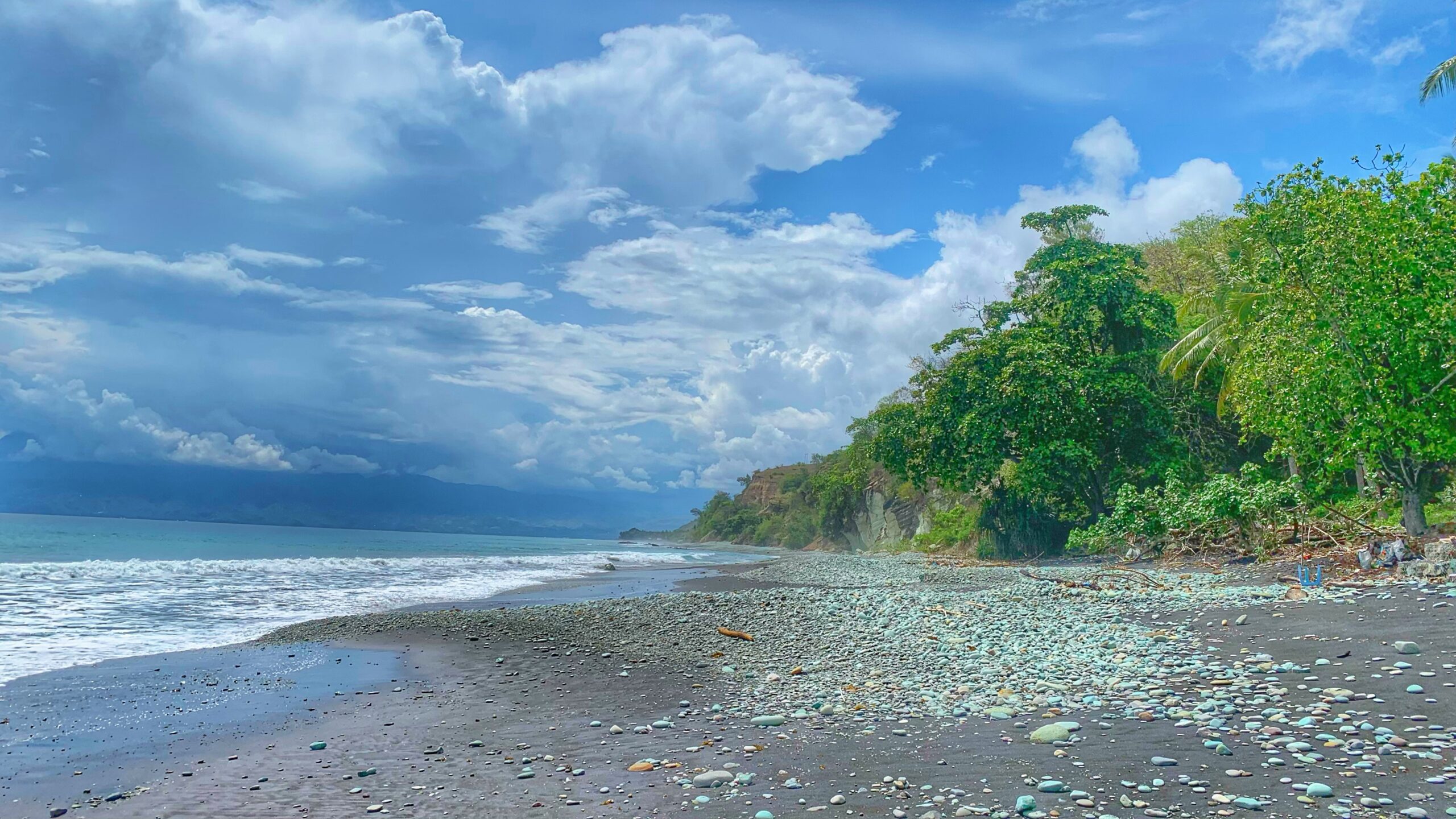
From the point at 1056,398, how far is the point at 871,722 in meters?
21.5

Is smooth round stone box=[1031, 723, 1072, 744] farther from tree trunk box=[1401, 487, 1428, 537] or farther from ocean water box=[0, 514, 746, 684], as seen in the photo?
tree trunk box=[1401, 487, 1428, 537]

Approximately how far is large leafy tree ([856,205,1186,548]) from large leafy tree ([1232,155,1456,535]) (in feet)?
28.5

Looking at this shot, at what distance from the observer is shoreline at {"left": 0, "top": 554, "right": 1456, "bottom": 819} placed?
5.18 metres

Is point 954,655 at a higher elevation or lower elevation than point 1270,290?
lower

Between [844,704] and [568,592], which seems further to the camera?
[568,592]

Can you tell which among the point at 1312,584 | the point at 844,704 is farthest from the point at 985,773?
the point at 1312,584

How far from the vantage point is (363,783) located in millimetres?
5957

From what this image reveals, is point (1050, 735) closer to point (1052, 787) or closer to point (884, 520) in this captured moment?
point (1052, 787)

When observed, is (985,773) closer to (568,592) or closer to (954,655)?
(954,655)

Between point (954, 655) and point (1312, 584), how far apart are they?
6.91 m

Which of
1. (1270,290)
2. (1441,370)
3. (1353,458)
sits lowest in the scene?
(1353,458)

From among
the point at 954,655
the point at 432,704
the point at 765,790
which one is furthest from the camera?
the point at 954,655

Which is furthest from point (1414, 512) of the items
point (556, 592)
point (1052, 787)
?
point (556, 592)

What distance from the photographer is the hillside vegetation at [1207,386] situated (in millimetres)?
14977
